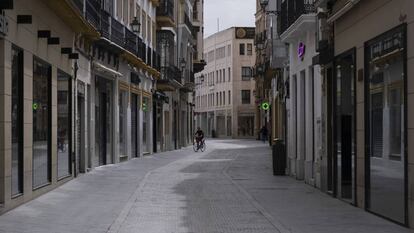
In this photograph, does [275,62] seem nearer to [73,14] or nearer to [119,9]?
[119,9]

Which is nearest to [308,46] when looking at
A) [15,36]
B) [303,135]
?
[303,135]

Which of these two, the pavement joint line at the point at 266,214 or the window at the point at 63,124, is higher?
the window at the point at 63,124

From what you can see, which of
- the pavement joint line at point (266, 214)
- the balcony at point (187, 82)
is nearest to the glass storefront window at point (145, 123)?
the balcony at point (187, 82)

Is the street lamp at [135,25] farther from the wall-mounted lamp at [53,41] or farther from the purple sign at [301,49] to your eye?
the wall-mounted lamp at [53,41]

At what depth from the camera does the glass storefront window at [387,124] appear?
11.3 meters

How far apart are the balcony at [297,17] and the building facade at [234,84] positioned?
6926 cm

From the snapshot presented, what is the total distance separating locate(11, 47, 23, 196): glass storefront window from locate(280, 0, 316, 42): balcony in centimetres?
805

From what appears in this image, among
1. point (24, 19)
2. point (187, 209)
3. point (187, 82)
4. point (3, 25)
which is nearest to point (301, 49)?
point (187, 209)

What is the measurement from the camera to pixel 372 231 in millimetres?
10898

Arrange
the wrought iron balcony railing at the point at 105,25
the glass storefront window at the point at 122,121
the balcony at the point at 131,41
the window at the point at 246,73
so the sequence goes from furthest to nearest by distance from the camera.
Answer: the window at the point at 246,73, the balcony at the point at 131,41, the glass storefront window at the point at 122,121, the wrought iron balcony railing at the point at 105,25

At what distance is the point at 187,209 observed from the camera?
13.9 meters

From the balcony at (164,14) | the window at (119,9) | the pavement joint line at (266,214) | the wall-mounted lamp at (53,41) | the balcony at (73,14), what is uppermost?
the balcony at (164,14)

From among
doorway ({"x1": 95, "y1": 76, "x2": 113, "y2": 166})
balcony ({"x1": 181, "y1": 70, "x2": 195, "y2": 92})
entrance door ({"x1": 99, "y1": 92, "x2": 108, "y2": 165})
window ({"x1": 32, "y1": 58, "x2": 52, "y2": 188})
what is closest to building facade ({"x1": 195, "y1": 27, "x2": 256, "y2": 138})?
balcony ({"x1": 181, "y1": 70, "x2": 195, "y2": 92})

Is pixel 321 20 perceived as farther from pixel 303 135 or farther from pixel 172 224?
pixel 172 224
